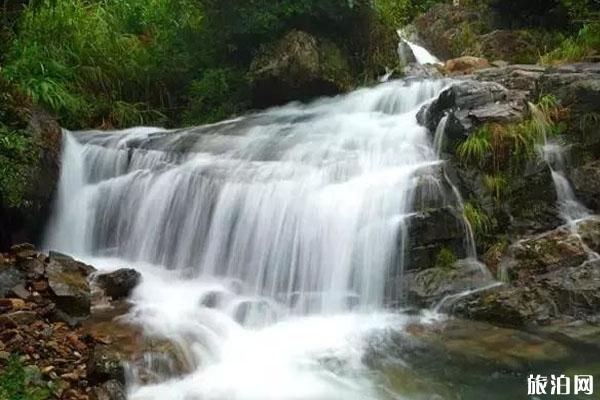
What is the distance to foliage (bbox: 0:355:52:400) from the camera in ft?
13.3

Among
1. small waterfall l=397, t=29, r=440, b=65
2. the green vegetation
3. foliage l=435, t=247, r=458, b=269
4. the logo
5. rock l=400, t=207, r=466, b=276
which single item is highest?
small waterfall l=397, t=29, r=440, b=65

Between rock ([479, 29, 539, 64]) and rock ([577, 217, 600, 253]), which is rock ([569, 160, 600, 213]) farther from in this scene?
rock ([479, 29, 539, 64])

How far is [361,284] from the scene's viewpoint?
22.0 ft

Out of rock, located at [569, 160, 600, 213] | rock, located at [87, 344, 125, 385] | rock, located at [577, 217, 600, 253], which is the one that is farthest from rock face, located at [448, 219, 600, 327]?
rock, located at [87, 344, 125, 385]

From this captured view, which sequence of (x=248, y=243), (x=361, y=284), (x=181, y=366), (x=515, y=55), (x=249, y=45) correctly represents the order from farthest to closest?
(x=515, y=55) < (x=249, y=45) < (x=248, y=243) < (x=361, y=284) < (x=181, y=366)

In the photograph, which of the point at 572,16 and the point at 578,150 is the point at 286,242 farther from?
the point at 572,16

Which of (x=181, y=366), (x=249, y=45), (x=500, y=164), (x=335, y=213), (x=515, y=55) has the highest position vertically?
(x=515, y=55)

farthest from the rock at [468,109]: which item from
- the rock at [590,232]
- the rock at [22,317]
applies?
the rock at [22,317]

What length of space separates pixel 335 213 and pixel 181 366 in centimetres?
271

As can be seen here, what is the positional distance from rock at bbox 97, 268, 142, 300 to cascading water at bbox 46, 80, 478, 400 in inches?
6.2

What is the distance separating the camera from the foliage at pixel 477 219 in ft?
22.2

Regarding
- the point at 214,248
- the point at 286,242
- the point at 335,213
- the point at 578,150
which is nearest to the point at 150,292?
the point at 214,248

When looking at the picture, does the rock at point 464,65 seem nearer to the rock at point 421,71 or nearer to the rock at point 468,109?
the rock at point 421,71

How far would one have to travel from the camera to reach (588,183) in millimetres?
7059
